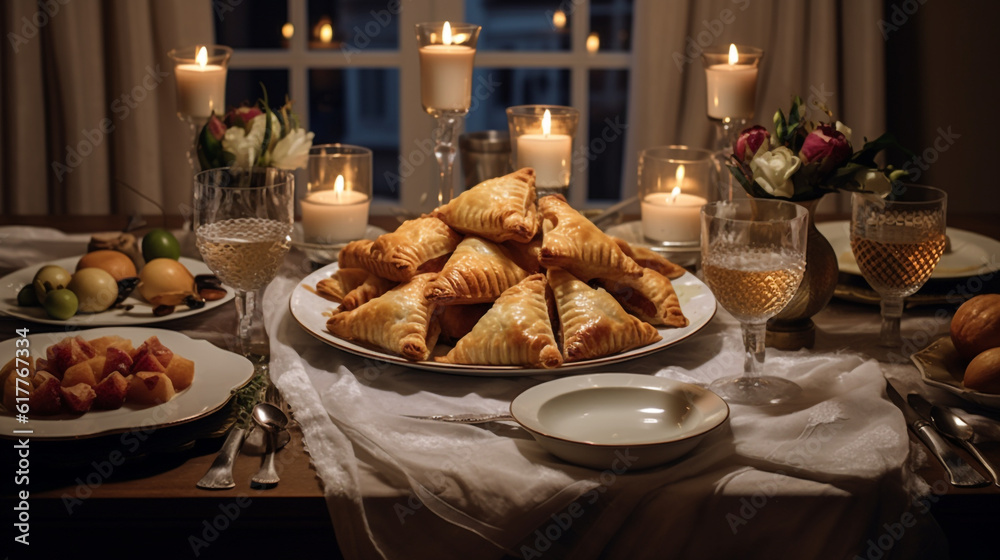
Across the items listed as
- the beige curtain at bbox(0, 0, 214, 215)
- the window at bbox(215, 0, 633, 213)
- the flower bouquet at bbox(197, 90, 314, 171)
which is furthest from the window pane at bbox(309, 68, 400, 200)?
the flower bouquet at bbox(197, 90, 314, 171)

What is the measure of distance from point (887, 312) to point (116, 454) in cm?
109

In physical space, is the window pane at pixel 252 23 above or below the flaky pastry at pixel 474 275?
above

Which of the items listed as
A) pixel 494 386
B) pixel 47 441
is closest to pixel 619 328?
pixel 494 386

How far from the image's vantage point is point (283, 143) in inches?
72.7

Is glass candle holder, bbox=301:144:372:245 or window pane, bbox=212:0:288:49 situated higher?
window pane, bbox=212:0:288:49

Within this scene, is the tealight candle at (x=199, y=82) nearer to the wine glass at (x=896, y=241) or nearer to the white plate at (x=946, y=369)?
the wine glass at (x=896, y=241)

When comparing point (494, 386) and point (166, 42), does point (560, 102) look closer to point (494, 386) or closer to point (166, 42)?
point (166, 42)

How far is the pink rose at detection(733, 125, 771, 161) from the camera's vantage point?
1.37 m

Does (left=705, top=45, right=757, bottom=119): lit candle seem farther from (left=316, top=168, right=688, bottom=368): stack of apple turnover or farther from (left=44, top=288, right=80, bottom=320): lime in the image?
(left=44, top=288, right=80, bottom=320): lime

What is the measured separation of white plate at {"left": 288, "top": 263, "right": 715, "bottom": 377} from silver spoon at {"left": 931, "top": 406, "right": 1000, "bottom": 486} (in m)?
0.33

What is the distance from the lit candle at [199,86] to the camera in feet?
6.28
